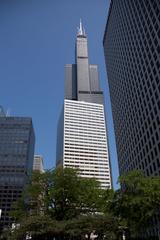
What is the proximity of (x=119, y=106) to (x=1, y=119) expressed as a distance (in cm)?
10341

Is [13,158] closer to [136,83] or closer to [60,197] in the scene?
[136,83]

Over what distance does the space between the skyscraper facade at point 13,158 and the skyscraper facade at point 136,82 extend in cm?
7586

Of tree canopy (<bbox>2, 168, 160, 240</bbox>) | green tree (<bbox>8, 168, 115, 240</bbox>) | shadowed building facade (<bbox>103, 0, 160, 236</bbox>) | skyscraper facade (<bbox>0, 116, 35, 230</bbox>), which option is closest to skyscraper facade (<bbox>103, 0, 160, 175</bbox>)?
shadowed building facade (<bbox>103, 0, 160, 236</bbox>)

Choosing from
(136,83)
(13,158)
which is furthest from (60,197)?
(13,158)

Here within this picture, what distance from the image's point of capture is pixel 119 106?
105125 millimetres

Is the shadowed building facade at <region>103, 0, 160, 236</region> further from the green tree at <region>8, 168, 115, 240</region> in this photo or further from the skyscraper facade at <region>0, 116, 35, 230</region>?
the skyscraper facade at <region>0, 116, 35, 230</region>

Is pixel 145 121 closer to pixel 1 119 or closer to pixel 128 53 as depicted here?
pixel 128 53

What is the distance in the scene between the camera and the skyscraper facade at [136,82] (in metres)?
72.8

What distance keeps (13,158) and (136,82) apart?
10556cm

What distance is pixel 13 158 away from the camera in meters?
165

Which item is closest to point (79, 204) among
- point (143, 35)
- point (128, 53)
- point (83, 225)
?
point (83, 225)

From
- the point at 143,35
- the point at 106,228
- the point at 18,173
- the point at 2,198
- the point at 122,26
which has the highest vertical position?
the point at 122,26

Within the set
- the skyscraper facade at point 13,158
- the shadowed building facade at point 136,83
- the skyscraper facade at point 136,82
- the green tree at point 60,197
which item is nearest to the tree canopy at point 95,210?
the green tree at point 60,197

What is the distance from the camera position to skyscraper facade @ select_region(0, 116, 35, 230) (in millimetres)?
158375
